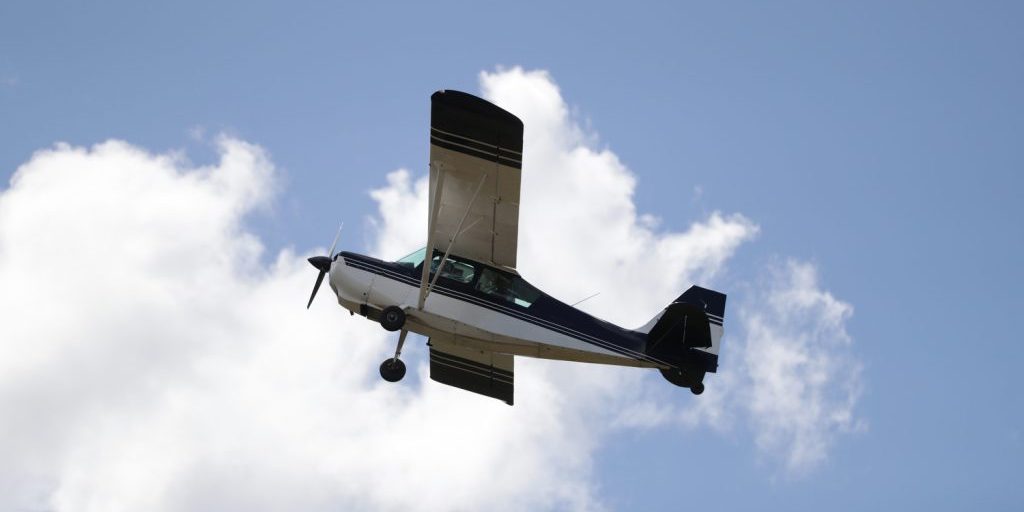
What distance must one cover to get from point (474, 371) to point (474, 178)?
4.10 metres

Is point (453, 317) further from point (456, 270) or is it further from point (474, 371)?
point (474, 371)

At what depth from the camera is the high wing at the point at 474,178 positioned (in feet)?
53.1

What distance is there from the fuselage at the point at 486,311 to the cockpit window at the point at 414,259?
57 mm

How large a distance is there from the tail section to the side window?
2702mm

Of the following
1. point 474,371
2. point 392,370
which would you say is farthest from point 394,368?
point 474,371

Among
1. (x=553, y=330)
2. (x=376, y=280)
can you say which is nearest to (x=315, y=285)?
(x=376, y=280)

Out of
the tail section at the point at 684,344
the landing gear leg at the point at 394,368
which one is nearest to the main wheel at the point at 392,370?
the landing gear leg at the point at 394,368

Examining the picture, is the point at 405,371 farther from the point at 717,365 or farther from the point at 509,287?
the point at 717,365

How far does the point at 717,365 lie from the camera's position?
58.1 feet

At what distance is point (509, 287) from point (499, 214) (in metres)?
1.17

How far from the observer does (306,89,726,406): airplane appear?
17.3 m

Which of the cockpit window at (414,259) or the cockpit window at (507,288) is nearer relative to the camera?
the cockpit window at (507,288)

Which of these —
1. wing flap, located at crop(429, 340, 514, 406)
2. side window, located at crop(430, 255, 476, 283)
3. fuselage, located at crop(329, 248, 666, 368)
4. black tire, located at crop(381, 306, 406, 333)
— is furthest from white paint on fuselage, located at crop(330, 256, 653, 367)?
wing flap, located at crop(429, 340, 514, 406)

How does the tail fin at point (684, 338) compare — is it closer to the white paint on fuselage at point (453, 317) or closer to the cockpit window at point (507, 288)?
the white paint on fuselage at point (453, 317)
